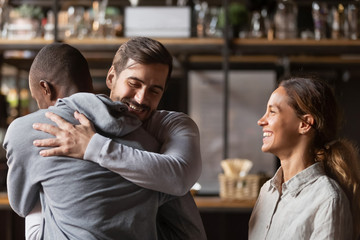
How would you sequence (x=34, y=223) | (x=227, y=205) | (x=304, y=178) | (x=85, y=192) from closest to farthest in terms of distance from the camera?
(x=85, y=192) < (x=34, y=223) < (x=304, y=178) < (x=227, y=205)

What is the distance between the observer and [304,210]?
1429 mm

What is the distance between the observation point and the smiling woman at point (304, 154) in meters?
1.45

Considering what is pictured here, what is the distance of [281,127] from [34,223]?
0.69 metres

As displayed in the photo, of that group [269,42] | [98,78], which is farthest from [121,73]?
[98,78]

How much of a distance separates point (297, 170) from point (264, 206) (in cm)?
15

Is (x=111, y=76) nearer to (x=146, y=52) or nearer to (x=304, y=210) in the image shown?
(x=146, y=52)

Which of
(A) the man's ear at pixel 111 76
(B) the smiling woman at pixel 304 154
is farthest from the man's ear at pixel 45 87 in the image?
(B) the smiling woman at pixel 304 154

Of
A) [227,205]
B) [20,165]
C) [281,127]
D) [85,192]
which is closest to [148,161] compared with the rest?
[85,192]

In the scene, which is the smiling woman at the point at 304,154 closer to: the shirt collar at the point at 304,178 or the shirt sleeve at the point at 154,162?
the shirt collar at the point at 304,178

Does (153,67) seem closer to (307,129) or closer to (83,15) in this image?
(307,129)

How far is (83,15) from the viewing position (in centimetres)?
431

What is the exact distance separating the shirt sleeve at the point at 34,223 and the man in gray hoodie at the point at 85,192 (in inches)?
1.4

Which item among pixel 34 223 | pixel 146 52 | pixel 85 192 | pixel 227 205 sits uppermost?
pixel 146 52

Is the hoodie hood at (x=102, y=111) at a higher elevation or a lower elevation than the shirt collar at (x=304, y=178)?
higher
